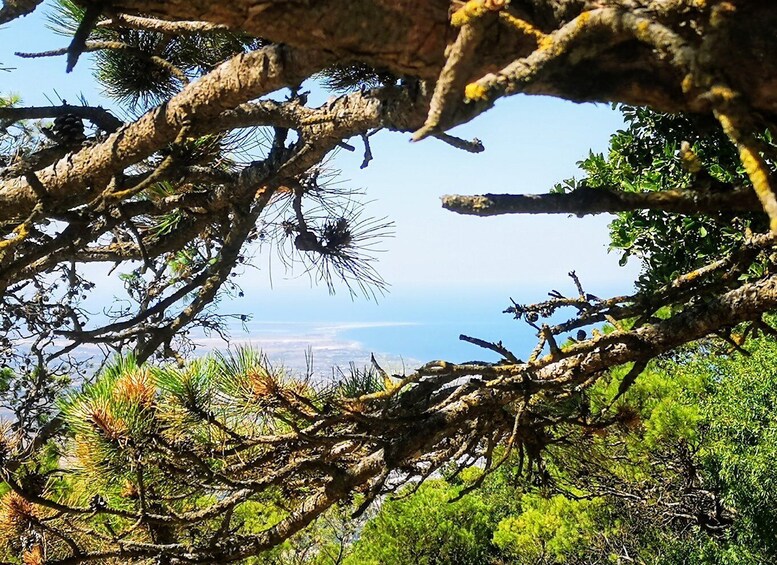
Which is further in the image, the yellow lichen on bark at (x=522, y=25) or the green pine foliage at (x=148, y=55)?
the green pine foliage at (x=148, y=55)

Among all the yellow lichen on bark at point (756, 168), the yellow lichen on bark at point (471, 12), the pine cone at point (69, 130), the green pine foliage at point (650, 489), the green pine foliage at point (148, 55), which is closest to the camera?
the yellow lichen on bark at point (756, 168)

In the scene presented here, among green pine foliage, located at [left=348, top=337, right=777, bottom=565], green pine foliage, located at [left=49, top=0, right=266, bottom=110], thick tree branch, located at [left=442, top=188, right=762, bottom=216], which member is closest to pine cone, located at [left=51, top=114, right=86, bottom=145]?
green pine foliage, located at [left=49, top=0, right=266, bottom=110]

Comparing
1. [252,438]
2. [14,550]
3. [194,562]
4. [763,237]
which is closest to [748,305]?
[763,237]

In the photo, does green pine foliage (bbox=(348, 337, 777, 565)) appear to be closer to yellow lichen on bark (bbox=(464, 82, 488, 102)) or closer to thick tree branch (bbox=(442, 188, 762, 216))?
thick tree branch (bbox=(442, 188, 762, 216))

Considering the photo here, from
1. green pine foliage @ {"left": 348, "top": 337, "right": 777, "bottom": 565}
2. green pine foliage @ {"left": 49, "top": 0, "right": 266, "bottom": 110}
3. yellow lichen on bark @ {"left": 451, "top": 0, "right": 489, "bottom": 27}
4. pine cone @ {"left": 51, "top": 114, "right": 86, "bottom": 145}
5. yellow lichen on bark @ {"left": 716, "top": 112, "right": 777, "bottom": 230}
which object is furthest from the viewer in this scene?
green pine foliage @ {"left": 348, "top": 337, "right": 777, "bottom": 565}

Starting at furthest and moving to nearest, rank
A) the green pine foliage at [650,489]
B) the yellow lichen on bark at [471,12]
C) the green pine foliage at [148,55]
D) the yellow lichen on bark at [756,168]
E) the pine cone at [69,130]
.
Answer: the green pine foliage at [650,489] < the green pine foliage at [148,55] < the pine cone at [69,130] < the yellow lichen on bark at [471,12] < the yellow lichen on bark at [756,168]

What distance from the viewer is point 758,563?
4.98m

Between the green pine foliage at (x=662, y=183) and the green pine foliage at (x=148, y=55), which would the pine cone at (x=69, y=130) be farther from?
the green pine foliage at (x=662, y=183)

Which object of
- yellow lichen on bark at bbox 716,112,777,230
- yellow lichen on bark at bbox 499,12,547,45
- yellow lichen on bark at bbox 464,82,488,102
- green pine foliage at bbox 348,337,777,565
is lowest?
green pine foliage at bbox 348,337,777,565

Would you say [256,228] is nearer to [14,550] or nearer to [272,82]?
[14,550]

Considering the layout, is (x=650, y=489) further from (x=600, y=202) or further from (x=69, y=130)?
(x=69, y=130)

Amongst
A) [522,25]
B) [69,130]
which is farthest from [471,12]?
[69,130]

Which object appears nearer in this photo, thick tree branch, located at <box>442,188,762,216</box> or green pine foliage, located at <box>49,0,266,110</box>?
thick tree branch, located at <box>442,188,762,216</box>

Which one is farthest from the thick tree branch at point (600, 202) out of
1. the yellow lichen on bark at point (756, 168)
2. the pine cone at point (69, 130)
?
the pine cone at point (69, 130)
